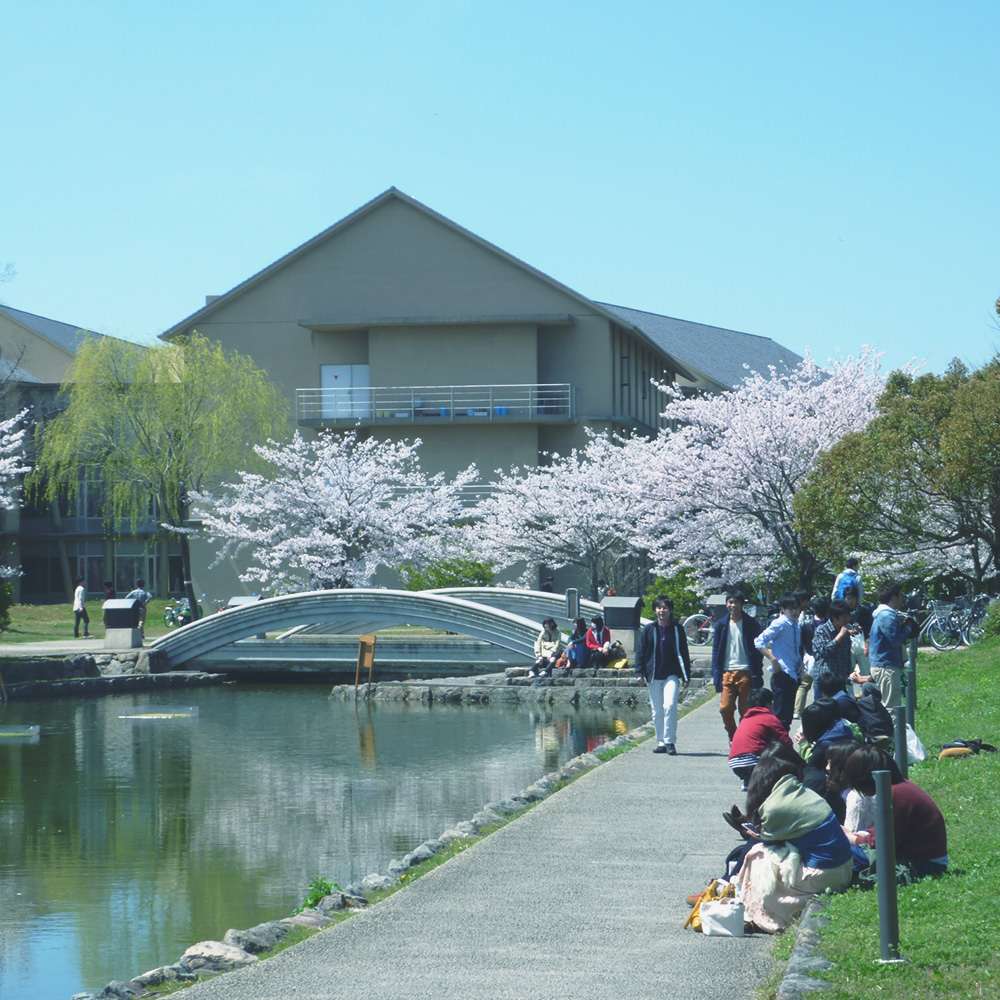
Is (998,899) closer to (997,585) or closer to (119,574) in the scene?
(997,585)

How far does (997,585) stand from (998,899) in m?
25.3

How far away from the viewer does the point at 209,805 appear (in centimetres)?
1627

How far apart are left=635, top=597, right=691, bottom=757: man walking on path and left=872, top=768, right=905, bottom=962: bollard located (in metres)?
8.65

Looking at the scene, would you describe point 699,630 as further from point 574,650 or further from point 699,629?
point 574,650

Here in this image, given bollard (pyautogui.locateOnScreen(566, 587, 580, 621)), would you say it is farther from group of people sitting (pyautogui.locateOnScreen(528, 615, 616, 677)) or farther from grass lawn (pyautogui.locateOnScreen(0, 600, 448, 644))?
grass lawn (pyautogui.locateOnScreen(0, 600, 448, 644))

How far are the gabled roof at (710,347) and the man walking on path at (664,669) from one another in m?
42.0

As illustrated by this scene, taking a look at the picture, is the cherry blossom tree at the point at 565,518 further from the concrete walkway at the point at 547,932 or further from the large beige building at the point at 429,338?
the concrete walkway at the point at 547,932

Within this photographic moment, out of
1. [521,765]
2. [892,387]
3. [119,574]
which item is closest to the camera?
[521,765]

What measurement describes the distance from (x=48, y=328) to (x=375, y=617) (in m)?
34.4

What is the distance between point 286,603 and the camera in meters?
32.0

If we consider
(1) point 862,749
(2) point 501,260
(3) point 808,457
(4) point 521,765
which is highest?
(2) point 501,260

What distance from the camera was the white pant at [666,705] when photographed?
14.7 metres

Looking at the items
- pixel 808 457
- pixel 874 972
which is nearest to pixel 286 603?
pixel 808 457

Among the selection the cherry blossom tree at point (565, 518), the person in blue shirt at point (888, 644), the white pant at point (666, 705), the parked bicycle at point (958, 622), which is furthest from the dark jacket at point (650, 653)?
the cherry blossom tree at point (565, 518)
